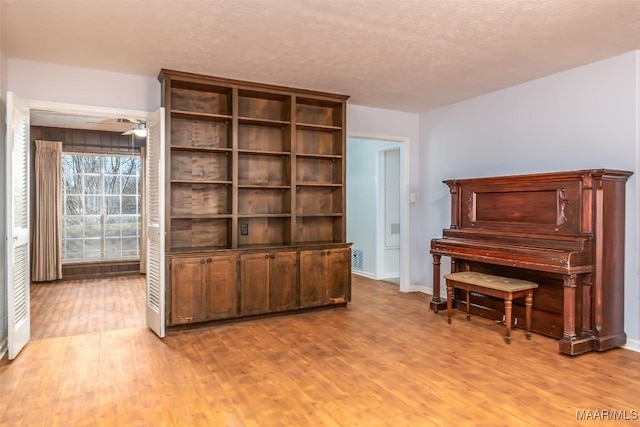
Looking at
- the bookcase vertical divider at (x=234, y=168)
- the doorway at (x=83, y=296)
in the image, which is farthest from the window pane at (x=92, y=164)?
the bookcase vertical divider at (x=234, y=168)

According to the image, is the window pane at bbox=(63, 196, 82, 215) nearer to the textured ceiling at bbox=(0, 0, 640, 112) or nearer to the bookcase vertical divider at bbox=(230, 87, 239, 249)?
the textured ceiling at bbox=(0, 0, 640, 112)

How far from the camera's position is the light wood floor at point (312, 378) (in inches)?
94.8

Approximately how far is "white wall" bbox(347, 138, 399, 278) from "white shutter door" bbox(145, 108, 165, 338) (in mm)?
3570

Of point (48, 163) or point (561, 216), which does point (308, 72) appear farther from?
point (48, 163)

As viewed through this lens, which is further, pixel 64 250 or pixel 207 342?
pixel 64 250

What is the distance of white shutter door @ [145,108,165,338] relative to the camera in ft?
12.6

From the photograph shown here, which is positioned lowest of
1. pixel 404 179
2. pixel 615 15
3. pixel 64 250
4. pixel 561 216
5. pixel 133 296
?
pixel 133 296

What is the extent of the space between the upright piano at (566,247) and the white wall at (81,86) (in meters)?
3.59

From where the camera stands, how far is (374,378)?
2.93 metres

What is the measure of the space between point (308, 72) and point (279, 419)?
3.08 m

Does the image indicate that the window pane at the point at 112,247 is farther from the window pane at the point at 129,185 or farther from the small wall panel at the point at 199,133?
the small wall panel at the point at 199,133

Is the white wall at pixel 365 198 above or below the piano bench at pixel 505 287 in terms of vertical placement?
above

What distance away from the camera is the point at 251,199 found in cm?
480

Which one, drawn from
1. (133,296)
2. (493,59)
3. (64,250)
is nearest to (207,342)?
(133,296)
